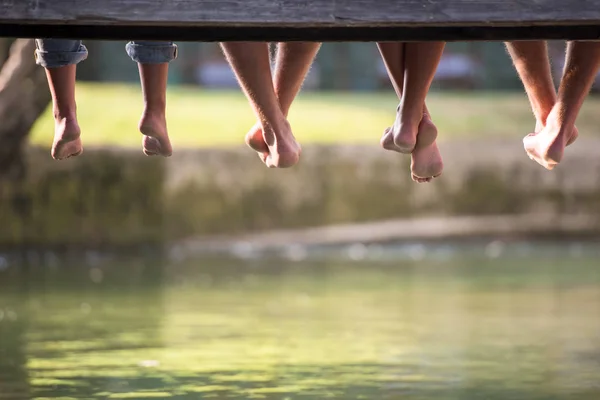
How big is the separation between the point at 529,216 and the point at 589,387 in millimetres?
8574

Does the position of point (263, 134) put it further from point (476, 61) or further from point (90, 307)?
point (476, 61)

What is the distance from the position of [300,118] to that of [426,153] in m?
11.7

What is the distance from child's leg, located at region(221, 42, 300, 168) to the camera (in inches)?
163

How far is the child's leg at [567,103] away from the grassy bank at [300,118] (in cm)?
1008

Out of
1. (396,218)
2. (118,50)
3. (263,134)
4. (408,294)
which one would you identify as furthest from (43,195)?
(263,134)

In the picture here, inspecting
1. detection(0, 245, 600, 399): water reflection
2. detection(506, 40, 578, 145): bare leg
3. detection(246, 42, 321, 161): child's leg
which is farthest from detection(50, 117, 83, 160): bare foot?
detection(0, 245, 600, 399): water reflection

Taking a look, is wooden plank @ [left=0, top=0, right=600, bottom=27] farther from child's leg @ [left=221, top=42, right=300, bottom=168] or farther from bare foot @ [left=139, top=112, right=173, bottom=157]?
bare foot @ [left=139, top=112, right=173, bottom=157]

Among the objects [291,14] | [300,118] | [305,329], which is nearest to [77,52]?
[291,14]

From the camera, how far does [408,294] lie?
10.2 metres

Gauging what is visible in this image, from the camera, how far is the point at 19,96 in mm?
10586

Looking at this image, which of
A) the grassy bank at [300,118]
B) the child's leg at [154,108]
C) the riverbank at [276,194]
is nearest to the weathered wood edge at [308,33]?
the child's leg at [154,108]

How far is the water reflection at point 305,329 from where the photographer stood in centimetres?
634

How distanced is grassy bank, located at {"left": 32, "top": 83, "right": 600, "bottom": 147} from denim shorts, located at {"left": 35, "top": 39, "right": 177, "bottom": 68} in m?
9.68

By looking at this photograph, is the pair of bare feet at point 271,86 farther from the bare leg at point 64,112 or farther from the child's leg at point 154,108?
the bare leg at point 64,112
